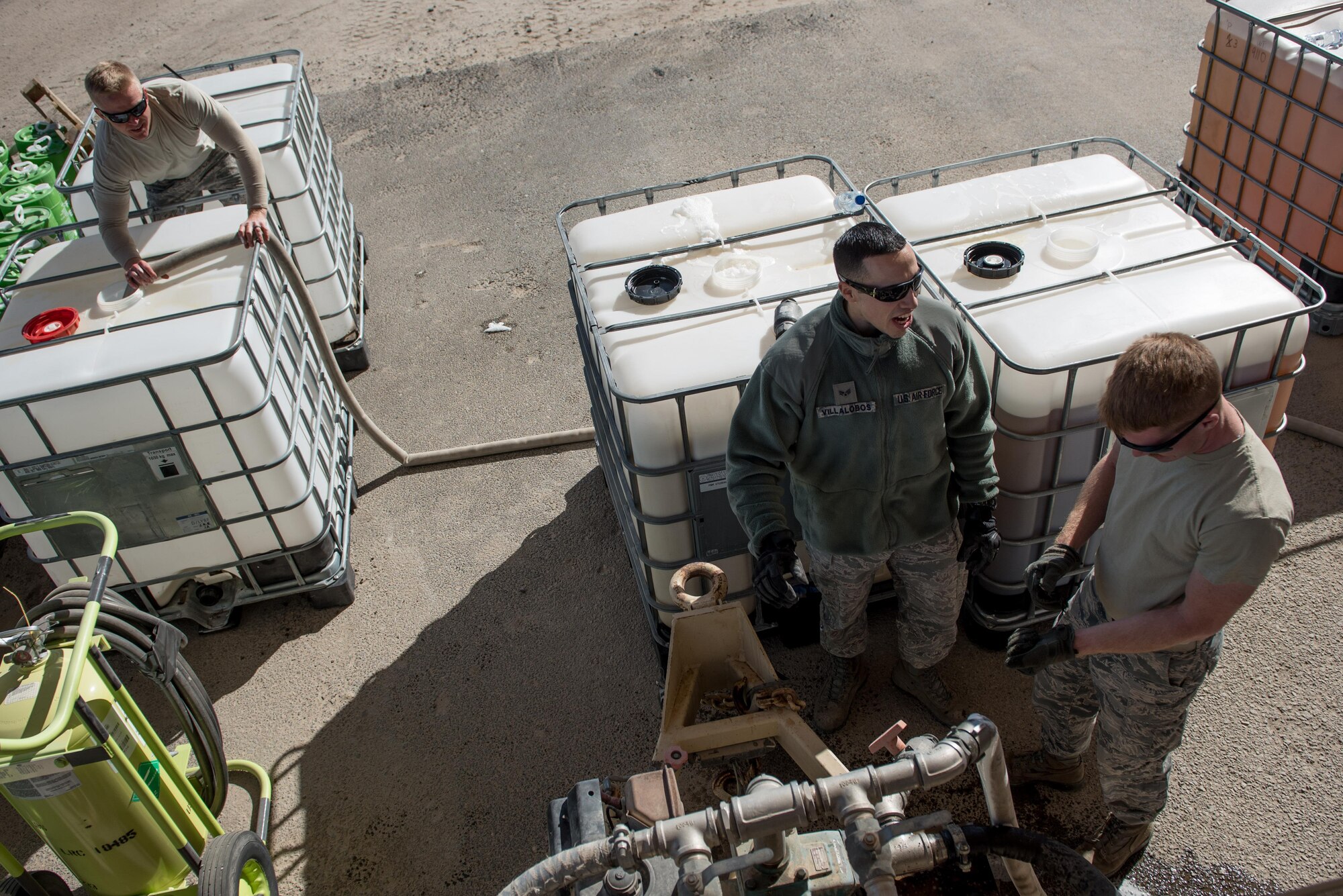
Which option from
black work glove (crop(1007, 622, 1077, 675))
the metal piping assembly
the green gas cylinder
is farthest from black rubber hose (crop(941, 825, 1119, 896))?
the green gas cylinder

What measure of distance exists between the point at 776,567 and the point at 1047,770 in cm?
136

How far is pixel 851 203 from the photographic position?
4156mm

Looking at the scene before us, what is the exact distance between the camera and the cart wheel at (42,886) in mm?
3188

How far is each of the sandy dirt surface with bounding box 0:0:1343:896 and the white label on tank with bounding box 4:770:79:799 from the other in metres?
1.01

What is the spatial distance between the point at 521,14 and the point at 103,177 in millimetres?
7388

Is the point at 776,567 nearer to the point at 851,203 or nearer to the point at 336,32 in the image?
the point at 851,203

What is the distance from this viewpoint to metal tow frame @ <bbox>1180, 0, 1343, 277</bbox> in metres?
4.79

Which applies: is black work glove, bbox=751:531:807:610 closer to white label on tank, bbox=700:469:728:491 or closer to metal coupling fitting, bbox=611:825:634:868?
white label on tank, bbox=700:469:728:491

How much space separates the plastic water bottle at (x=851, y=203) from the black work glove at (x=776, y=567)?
1.69 m

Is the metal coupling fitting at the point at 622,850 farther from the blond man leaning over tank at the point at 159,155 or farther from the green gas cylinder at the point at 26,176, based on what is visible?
the green gas cylinder at the point at 26,176

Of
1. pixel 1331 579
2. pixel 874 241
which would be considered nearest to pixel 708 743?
pixel 874 241

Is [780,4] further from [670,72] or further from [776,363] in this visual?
[776,363]

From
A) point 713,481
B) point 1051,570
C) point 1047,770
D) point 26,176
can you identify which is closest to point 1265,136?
point 1051,570

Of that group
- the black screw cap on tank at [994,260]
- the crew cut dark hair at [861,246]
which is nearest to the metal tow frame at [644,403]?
the black screw cap on tank at [994,260]
